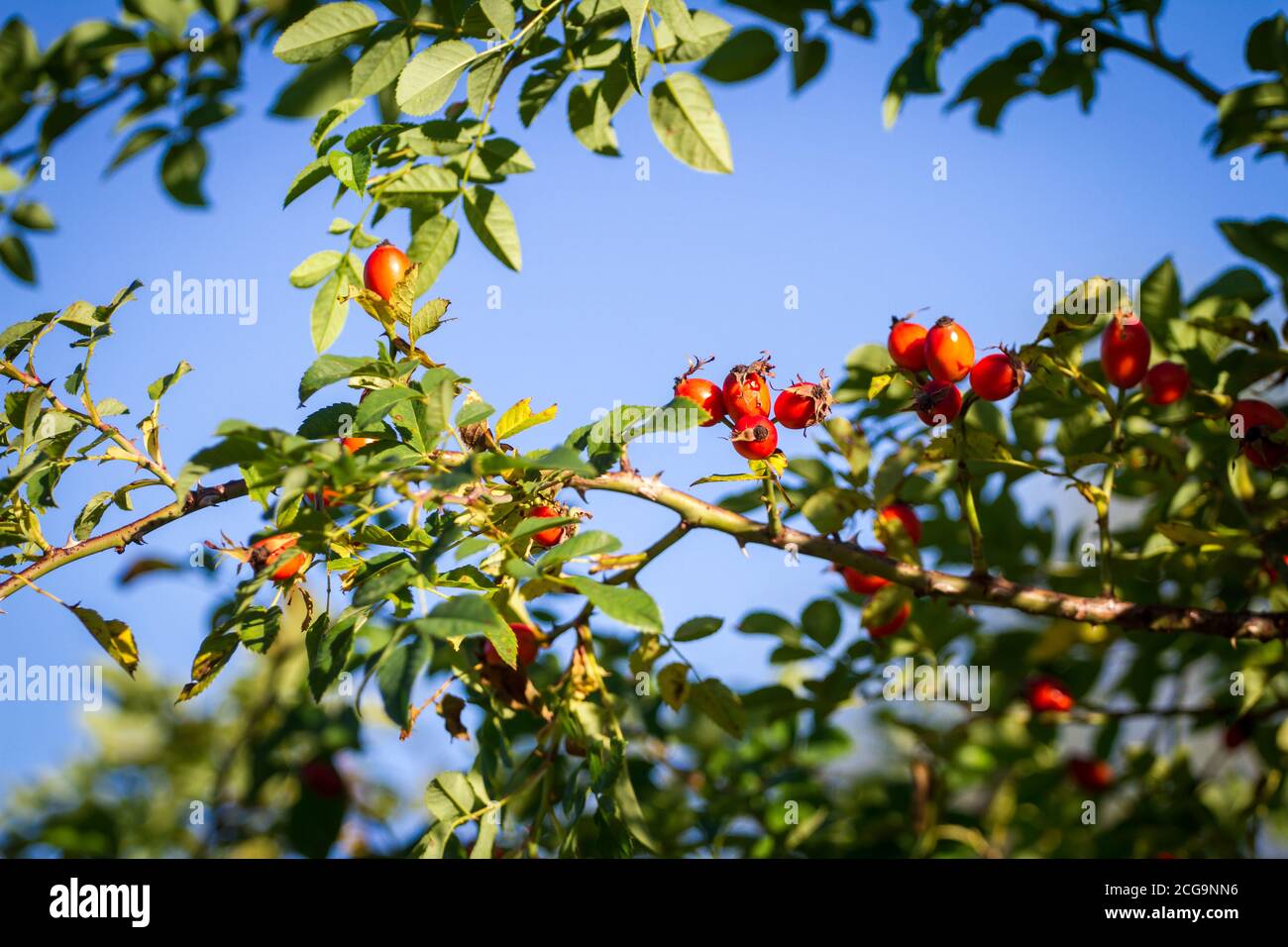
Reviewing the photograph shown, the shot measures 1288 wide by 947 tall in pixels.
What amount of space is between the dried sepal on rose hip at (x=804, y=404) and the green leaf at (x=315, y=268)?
2.29 feet

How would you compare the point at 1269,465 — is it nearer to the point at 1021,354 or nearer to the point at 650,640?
the point at 1021,354

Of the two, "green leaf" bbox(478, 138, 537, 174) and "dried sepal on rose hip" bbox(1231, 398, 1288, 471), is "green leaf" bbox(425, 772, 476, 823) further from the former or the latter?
"dried sepal on rose hip" bbox(1231, 398, 1288, 471)

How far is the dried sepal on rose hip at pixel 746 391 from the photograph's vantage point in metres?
1.57

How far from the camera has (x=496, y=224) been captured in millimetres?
1763

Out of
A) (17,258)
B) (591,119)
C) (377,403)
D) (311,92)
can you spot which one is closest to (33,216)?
(17,258)

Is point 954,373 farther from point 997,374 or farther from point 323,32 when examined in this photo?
point 323,32

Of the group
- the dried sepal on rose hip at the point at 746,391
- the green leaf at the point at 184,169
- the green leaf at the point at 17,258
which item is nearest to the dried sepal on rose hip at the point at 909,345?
the dried sepal on rose hip at the point at 746,391

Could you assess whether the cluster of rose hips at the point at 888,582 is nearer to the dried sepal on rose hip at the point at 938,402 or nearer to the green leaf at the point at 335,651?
the dried sepal on rose hip at the point at 938,402

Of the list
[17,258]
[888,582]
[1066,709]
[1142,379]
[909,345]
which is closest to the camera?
[909,345]

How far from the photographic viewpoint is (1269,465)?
1.70 m

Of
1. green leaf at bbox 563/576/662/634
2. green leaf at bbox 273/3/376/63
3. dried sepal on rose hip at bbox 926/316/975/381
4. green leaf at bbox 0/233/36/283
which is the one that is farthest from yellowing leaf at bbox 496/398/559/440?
green leaf at bbox 0/233/36/283

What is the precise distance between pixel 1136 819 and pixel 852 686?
34.8 inches

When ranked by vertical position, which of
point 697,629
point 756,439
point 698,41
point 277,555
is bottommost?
point 697,629

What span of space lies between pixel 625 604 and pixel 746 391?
45cm
